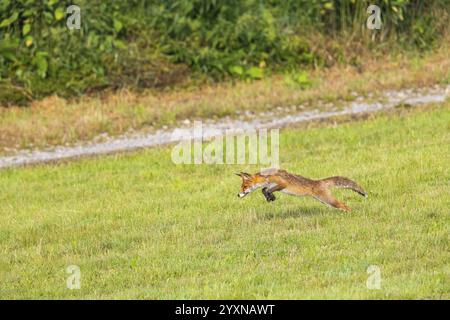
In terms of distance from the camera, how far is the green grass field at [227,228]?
10555mm

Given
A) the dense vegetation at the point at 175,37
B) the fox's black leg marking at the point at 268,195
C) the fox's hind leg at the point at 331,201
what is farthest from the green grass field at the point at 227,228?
the dense vegetation at the point at 175,37

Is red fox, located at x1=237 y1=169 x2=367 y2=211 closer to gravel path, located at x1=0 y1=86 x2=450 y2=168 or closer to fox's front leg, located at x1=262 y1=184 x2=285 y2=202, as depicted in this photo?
fox's front leg, located at x1=262 y1=184 x2=285 y2=202

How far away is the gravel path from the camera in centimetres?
1911

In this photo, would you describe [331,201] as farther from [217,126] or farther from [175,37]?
[175,37]

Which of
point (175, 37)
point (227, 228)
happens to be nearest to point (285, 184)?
point (227, 228)

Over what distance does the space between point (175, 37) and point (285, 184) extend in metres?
13.0

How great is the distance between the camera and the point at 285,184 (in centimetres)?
1216

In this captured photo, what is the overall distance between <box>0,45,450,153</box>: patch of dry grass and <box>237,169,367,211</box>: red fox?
27.1ft

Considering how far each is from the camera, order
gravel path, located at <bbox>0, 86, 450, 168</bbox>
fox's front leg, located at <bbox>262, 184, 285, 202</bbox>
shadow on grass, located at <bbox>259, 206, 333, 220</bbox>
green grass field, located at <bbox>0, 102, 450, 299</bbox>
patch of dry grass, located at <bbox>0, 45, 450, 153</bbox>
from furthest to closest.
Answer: patch of dry grass, located at <bbox>0, 45, 450, 153</bbox>, gravel path, located at <bbox>0, 86, 450, 168</bbox>, shadow on grass, located at <bbox>259, 206, 333, 220</bbox>, fox's front leg, located at <bbox>262, 184, 285, 202</bbox>, green grass field, located at <bbox>0, 102, 450, 299</bbox>

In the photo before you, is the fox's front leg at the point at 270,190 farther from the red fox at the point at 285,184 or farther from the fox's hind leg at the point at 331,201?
the fox's hind leg at the point at 331,201

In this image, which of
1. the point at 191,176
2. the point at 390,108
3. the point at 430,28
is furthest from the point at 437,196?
the point at 430,28

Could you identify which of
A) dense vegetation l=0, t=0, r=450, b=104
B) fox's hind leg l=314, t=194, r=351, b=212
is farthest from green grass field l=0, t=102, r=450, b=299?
dense vegetation l=0, t=0, r=450, b=104
